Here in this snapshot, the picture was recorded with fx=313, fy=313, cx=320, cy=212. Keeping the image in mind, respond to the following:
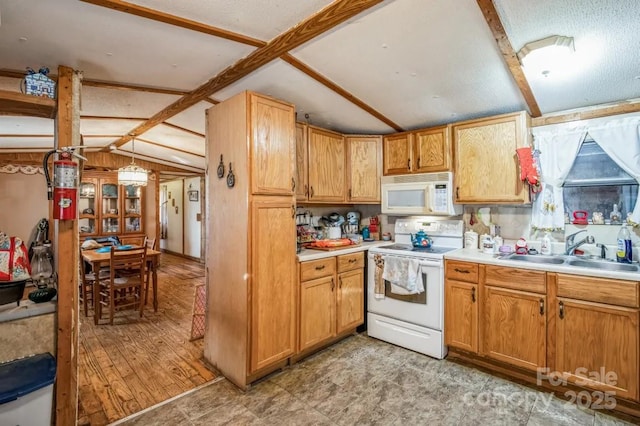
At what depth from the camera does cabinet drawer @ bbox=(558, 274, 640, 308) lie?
2.04m

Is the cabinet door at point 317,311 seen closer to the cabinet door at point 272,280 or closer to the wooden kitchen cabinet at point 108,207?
the cabinet door at point 272,280

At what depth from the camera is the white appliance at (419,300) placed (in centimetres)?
283

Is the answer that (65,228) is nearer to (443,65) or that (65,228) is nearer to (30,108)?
(30,108)

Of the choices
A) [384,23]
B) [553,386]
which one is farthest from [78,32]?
[553,386]

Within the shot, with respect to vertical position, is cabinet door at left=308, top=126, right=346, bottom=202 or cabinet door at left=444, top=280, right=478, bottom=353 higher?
cabinet door at left=308, top=126, right=346, bottom=202

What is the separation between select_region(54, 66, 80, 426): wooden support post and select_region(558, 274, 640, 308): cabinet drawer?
3217 mm

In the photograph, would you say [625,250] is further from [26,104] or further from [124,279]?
[124,279]

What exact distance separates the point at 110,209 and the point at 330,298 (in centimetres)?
537

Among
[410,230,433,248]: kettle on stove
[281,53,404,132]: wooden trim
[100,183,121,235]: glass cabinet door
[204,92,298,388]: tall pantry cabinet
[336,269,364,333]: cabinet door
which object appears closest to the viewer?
[281,53,404,132]: wooden trim

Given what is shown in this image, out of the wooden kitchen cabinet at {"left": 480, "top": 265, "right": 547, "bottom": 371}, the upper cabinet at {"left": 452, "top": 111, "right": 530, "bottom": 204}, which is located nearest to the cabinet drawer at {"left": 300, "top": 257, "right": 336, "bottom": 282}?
→ the wooden kitchen cabinet at {"left": 480, "top": 265, "right": 547, "bottom": 371}

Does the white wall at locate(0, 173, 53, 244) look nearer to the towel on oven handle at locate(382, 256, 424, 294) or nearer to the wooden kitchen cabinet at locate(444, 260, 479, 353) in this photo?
the towel on oven handle at locate(382, 256, 424, 294)

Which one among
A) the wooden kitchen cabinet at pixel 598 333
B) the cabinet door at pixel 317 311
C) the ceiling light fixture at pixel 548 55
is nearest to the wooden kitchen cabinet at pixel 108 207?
the cabinet door at pixel 317 311

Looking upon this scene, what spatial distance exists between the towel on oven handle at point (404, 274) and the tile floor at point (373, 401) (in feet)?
2.18

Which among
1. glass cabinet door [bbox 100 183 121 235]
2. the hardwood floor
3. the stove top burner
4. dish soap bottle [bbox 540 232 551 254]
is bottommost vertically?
the hardwood floor
